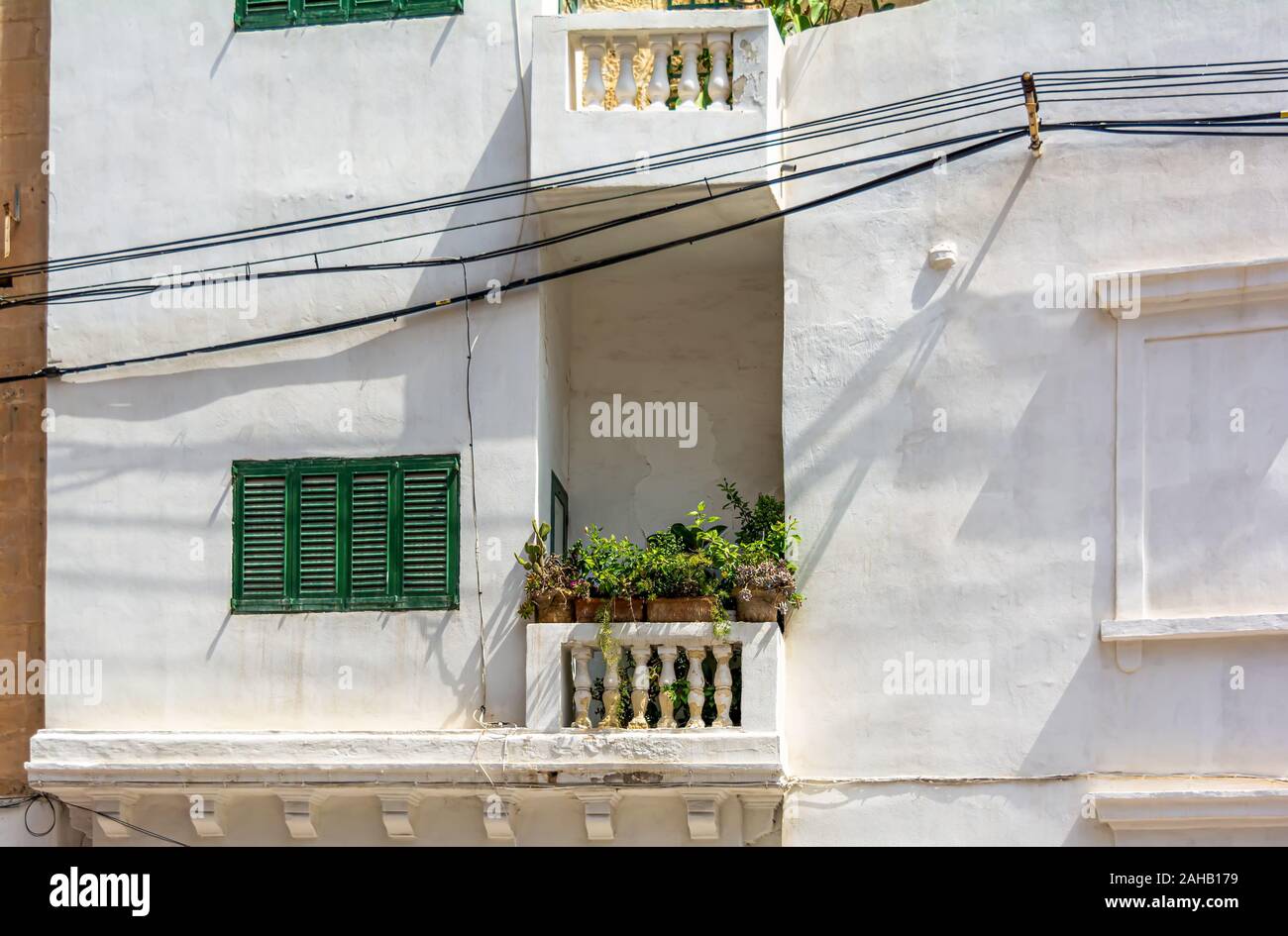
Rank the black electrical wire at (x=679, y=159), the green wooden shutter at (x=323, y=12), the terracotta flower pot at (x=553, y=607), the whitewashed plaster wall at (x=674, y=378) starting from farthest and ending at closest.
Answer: the whitewashed plaster wall at (x=674, y=378) < the green wooden shutter at (x=323, y=12) < the black electrical wire at (x=679, y=159) < the terracotta flower pot at (x=553, y=607)

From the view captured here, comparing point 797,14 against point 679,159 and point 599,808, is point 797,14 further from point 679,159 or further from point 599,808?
point 599,808

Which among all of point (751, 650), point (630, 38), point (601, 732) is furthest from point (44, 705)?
point (630, 38)

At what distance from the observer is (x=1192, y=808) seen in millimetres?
Answer: 14477

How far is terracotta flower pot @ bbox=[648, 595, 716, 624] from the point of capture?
1535cm

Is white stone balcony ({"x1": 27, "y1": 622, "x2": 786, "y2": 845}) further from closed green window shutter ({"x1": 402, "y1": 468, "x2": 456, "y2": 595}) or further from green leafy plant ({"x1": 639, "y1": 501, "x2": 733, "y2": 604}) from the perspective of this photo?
closed green window shutter ({"x1": 402, "y1": 468, "x2": 456, "y2": 595})

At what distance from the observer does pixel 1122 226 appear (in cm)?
1554

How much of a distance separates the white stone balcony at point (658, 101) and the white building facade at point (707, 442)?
33 mm

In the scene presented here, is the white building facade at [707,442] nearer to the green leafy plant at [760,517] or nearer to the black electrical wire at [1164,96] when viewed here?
the black electrical wire at [1164,96]

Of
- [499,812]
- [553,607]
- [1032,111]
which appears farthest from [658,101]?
[499,812]

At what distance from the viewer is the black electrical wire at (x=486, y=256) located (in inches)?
631

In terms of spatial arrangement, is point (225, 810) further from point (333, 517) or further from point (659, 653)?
point (659, 653)

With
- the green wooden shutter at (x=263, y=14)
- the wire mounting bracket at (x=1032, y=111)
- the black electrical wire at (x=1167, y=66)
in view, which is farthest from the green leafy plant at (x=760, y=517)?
the green wooden shutter at (x=263, y=14)

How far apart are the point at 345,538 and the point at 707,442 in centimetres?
311

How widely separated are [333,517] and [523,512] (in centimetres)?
143
